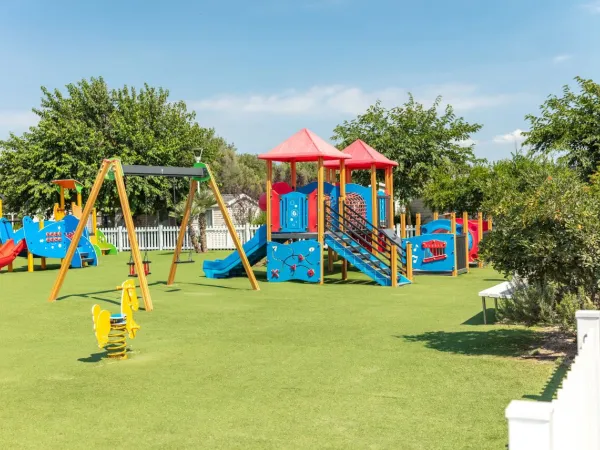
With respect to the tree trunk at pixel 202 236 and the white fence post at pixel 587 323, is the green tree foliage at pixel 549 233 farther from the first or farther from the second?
the tree trunk at pixel 202 236

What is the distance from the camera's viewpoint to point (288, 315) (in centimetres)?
1142

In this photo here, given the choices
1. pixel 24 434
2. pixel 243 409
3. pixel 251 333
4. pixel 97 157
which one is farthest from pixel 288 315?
pixel 97 157

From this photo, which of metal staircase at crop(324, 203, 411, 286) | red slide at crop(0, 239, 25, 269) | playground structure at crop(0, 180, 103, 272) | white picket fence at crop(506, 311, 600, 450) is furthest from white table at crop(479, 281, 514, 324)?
red slide at crop(0, 239, 25, 269)

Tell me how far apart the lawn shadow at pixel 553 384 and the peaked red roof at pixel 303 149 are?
10.6 m

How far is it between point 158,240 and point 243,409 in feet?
101

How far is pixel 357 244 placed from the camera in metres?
17.0

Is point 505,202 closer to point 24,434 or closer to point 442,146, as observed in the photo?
point 24,434

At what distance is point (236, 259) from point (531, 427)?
629 inches

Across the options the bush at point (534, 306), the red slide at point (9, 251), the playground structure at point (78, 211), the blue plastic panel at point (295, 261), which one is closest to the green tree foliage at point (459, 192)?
the blue plastic panel at point (295, 261)

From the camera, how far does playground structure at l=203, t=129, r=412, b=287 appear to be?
16.8 m

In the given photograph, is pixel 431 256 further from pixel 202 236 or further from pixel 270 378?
pixel 202 236

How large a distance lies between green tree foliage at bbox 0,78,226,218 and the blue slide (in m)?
17.1

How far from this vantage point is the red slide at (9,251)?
21.7m

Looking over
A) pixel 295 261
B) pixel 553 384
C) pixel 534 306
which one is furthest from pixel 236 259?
pixel 553 384
